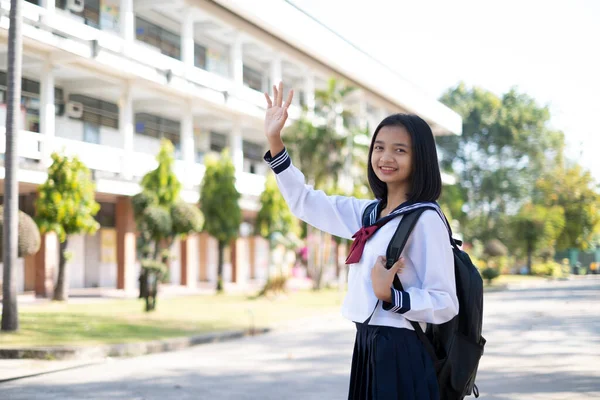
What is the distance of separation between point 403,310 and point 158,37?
3196 cm

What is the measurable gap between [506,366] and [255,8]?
25.8 metres

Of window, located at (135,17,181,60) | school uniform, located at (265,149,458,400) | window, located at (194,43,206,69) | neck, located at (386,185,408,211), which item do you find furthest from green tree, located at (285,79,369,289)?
school uniform, located at (265,149,458,400)

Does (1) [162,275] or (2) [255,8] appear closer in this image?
(1) [162,275]

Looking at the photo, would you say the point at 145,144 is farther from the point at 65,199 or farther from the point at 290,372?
the point at 290,372

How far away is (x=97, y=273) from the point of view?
3231 cm

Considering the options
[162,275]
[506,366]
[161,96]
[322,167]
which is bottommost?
[506,366]

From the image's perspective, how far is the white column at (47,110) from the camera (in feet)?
78.4

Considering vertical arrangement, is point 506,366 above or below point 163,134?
below

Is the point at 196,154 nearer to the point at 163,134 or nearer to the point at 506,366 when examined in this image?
the point at 163,134

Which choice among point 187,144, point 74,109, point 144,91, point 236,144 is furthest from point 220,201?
point 236,144

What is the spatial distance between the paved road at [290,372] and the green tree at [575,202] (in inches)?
1972

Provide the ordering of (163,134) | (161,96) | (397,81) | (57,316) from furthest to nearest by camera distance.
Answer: (397,81), (163,134), (161,96), (57,316)

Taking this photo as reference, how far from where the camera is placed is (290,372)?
31.1ft

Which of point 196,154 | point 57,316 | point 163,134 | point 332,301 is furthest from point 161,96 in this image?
point 57,316
